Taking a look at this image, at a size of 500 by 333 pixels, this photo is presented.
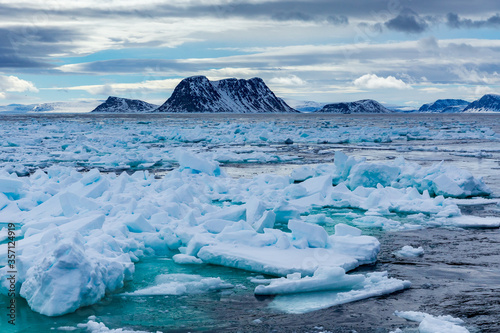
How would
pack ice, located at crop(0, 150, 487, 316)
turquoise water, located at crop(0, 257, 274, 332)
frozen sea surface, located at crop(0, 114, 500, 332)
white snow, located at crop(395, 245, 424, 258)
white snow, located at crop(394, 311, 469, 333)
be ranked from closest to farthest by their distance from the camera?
white snow, located at crop(394, 311, 469, 333), turquoise water, located at crop(0, 257, 274, 332), frozen sea surface, located at crop(0, 114, 500, 332), pack ice, located at crop(0, 150, 487, 316), white snow, located at crop(395, 245, 424, 258)

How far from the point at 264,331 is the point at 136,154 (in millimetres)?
15285

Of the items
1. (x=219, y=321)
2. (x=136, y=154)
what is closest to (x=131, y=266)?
(x=219, y=321)

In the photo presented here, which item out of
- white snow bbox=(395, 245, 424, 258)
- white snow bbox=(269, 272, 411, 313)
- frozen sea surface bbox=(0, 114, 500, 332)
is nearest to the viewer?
frozen sea surface bbox=(0, 114, 500, 332)

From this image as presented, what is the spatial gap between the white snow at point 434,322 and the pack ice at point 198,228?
57 cm

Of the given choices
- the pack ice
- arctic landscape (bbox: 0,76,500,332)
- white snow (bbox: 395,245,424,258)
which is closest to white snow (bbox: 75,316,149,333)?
arctic landscape (bbox: 0,76,500,332)

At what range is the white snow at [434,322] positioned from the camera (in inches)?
159

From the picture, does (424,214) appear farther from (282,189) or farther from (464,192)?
(282,189)

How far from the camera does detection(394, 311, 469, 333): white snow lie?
404 cm

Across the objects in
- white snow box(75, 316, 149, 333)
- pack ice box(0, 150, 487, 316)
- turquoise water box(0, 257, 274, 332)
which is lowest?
turquoise water box(0, 257, 274, 332)

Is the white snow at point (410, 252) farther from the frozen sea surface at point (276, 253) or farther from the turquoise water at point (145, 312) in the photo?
the turquoise water at point (145, 312)

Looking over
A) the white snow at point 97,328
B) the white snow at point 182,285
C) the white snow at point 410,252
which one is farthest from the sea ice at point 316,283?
the white snow at point 97,328

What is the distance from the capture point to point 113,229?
6535 millimetres

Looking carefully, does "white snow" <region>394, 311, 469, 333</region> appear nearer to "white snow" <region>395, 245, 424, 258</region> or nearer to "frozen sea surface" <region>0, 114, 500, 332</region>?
"frozen sea surface" <region>0, 114, 500, 332</region>

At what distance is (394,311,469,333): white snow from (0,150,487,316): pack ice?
572 millimetres
